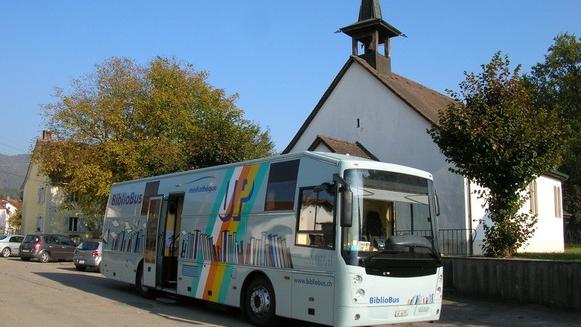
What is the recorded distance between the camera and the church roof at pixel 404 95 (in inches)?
977

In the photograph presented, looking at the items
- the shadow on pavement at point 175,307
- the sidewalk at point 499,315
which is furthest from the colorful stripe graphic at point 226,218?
the sidewalk at point 499,315

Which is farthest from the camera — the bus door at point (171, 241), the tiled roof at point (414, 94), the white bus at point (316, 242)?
the tiled roof at point (414, 94)

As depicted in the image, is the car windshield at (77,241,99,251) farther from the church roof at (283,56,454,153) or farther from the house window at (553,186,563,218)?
the house window at (553,186,563,218)

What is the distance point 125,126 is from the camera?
3581 centimetres

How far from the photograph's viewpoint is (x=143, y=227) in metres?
14.8

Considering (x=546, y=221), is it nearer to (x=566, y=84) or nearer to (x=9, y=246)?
(x=566, y=84)

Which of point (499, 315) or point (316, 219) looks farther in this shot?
point (499, 315)

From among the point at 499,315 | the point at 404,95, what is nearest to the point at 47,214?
the point at 404,95

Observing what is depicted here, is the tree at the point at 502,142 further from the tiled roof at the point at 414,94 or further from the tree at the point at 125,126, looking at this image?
the tree at the point at 125,126

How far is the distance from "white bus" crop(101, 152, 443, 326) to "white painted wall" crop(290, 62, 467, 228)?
44.1ft

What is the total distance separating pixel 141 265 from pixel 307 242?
6.90 metres

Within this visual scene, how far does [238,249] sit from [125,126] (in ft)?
88.3

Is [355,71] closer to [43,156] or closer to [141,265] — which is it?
[141,265]

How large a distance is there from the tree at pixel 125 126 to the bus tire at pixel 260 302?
2058 centimetres
